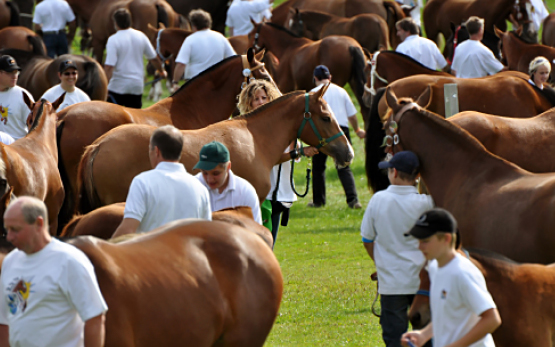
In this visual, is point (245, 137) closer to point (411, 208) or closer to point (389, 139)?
point (389, 139)

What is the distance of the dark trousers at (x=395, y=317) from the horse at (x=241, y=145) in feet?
8.61

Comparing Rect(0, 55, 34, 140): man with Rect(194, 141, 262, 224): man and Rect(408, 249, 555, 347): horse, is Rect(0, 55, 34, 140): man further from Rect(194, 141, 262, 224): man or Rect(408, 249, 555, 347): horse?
Rect(408, 249, 555, 347): horse

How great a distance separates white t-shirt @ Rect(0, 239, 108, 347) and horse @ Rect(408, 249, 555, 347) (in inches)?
69.9

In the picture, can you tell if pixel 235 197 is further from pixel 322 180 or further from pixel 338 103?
pixel 322 180

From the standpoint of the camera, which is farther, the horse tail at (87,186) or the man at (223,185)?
the horse tail at (87,186)

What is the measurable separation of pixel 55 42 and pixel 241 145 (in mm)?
11787

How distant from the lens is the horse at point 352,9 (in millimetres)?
19547

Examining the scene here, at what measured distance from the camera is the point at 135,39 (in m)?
12.6

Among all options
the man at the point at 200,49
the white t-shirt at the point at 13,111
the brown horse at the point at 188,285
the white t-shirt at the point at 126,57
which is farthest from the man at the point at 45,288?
the white t-shirt at the point at 126,57

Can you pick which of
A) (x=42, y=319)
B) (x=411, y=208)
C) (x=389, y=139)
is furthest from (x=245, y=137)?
(x=42, y=319)

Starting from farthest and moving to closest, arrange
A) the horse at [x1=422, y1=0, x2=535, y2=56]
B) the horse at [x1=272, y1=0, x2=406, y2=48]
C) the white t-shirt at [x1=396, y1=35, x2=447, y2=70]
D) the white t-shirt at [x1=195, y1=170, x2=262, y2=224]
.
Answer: the horse at [x1=272, y1=0, x2=406, y2=48] → the horse at [x1=422, y1=0, x2=535, y2=56] → the white t-shirt at [x1=396, y1=35, x2=447, y2=70] → the white t-shirt at [x1=195, y1=170, x2=262, y2=224]

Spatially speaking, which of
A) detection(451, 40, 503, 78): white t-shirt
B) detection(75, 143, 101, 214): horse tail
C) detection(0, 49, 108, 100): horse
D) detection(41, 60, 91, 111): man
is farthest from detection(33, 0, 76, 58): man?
detection(75, 143, 101, 214): horse tail

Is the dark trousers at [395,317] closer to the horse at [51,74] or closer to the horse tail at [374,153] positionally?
the horse tail at [374,153]

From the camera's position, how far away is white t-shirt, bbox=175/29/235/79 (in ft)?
39.8
